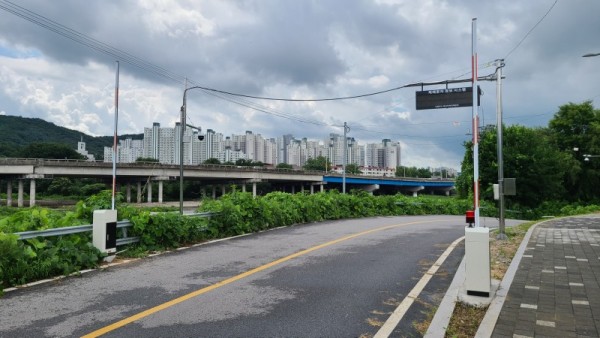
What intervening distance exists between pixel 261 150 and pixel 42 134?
71.7 meters

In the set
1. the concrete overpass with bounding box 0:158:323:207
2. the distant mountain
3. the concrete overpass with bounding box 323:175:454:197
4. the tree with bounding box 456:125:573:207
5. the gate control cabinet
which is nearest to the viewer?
the gate control cabinet

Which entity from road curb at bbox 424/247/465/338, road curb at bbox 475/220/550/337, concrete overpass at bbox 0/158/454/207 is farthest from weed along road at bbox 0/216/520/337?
concrete overpass at bbox 0/158/454/207

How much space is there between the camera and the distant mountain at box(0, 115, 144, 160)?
125 m

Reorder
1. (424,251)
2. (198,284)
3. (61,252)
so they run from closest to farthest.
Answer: (198,284) < (61,252) < (424,251)

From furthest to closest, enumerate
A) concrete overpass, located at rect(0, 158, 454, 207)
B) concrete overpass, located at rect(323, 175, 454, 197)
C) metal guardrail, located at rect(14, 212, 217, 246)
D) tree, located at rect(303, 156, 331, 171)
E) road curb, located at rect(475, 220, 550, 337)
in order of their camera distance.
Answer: tree, located at rect(303, 156, 331, 171) → concrete overpass, located at rect(323, 175, 454, 197) → concrete overpass, located at rect(0, 158, 454, 207) → metal guardrail, located at rect(14, 212, 217, 246) → road curb, located at rect(475, 220, 550, 337)

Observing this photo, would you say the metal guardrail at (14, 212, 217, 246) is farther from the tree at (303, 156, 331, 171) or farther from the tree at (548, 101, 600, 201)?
the tree at (303, 156, 331, 171)

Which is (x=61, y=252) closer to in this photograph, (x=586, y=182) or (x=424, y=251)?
(x=424, y=251)

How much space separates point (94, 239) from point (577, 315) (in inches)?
325

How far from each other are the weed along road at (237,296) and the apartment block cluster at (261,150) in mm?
81108

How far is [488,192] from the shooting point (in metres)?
45.0

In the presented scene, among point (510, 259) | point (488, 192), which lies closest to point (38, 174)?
point (488, 192)

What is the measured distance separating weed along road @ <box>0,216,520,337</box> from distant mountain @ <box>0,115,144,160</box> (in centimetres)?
11746

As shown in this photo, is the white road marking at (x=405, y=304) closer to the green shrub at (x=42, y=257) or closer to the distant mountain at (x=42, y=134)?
the green shrub at (x=42, y=257)

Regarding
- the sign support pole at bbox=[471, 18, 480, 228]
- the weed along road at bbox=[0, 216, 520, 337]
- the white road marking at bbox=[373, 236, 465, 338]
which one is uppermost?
the sign support pole at bbox=[471, 18, 480, 228]
